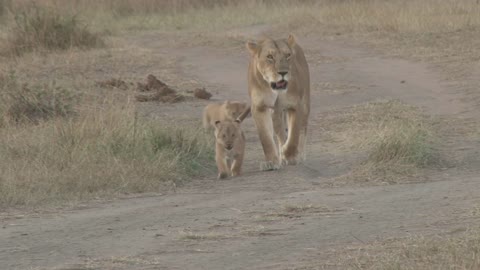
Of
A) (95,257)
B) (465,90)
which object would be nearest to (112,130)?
(95,257)

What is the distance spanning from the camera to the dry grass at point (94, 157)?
8953 mm

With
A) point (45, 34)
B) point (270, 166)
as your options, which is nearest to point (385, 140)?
point (270, 166)

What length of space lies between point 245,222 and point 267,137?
277 centimetres

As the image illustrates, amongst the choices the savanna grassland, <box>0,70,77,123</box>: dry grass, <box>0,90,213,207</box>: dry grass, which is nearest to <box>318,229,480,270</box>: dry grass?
the savanna grassland

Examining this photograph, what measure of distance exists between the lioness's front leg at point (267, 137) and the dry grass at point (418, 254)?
146 inches

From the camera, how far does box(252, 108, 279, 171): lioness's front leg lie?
1009 centimetres

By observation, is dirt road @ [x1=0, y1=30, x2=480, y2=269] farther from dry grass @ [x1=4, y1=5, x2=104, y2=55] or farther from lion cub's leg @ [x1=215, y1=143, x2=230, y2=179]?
dry grass @ [x1=4, y1=5, x2=104, y2=55]

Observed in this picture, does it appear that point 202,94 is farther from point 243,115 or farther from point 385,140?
point 385,140

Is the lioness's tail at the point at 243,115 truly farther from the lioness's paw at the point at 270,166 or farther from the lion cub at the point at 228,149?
the lioness's paw at the point at 270,166

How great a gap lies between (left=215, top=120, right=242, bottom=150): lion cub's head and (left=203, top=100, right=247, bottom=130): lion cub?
0.94 meters

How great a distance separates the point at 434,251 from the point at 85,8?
91.6ft

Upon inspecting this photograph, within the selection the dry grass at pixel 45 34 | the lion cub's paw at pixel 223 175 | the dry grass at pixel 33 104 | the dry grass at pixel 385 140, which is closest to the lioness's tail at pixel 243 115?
the lion cub's paw at pixel 223 175

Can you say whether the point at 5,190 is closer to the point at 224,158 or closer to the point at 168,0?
the point at 224,158

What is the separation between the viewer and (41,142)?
34.4 feet
